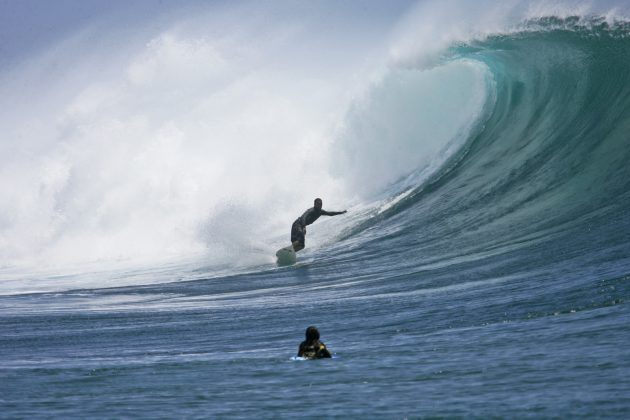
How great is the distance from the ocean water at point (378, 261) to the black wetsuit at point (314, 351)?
6.3 inches

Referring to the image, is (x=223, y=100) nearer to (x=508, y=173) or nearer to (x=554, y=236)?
(x=508, y=173)

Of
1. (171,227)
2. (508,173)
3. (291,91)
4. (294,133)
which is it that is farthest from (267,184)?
(291,91)

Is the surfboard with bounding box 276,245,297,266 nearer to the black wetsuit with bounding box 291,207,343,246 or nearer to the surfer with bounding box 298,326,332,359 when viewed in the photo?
the black wetsuit with bounding box 291,207,343,246

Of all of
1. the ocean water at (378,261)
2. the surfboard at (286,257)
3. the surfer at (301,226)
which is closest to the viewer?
the ocean water at (378,261)

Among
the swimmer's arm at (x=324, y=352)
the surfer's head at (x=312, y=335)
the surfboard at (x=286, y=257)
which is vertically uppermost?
the surfboard at (x=286, y=257)

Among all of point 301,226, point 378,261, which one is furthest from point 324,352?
point 301,226

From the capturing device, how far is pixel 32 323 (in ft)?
43.5

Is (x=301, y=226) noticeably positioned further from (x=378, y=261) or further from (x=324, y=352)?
(x=324, y=352)

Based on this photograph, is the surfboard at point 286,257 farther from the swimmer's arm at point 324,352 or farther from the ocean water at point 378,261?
the swimmer's arm at point 324,352

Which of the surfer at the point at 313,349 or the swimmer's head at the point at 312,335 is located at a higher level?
the swimmer's head at the point at 312,335

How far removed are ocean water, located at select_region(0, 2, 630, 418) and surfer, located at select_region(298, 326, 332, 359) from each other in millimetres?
166

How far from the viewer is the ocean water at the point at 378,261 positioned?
7.41 meters

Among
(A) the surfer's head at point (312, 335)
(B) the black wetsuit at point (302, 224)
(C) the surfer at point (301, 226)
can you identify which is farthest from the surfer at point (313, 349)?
(B) the black wetsuit at point (302, 224)

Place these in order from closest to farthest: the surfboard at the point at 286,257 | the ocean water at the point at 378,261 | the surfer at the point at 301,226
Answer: the ocean water at the point at 378,261 < the surfboard at the point at 286,257 < the surfer at the point at 301,226
